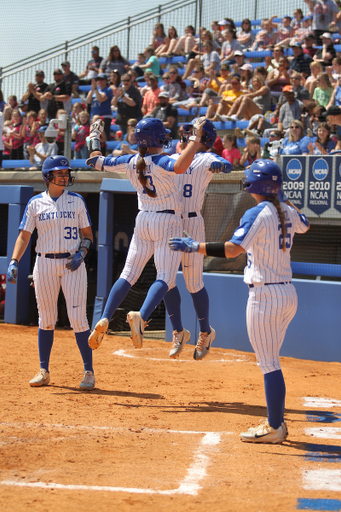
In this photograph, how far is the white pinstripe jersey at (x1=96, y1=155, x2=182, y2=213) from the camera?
4.96m

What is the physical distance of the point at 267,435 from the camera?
4.14 meters

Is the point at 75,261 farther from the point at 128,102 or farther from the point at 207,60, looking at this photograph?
the point at 207,60

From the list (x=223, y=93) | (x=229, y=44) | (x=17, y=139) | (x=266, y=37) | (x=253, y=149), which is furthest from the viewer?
(x=266, y=37)

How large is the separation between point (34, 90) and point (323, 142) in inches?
319

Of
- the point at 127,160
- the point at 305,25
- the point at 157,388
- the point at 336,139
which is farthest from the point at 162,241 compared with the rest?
the point at 305,25

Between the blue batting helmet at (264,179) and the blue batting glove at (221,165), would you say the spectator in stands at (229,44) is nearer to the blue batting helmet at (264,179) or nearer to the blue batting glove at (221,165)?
the blue batting glove at (221,165)

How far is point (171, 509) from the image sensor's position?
3.00 m

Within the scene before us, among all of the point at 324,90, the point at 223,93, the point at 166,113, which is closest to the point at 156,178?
the point at 166,113

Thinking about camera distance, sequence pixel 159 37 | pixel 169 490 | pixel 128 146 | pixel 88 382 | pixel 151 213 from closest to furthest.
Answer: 1. pixel 169 490
2. pixel 151 213
3. pixel 88 382
4. pixel 128 146
5. pixel 159 37

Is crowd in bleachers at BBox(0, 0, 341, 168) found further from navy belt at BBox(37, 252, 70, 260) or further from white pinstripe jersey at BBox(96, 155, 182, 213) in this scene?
navy belt at BBox(37, 252, 70, 260)

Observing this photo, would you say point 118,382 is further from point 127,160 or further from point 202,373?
point 127,160

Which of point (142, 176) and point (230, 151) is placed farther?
point (230, 151)

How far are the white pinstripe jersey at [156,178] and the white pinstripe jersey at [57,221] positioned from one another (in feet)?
1.80

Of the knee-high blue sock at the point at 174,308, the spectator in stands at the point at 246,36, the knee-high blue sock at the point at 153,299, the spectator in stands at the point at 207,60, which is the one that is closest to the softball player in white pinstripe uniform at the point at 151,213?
the knee-high blue sock at the point at 153,299
